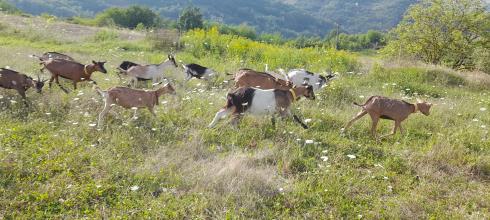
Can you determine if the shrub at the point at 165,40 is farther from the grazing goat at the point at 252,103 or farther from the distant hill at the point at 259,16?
the distant hill at the point at 259,16

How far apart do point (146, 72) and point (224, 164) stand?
5259 millimetres

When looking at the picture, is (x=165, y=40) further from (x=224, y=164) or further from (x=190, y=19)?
(x=190, y=19)

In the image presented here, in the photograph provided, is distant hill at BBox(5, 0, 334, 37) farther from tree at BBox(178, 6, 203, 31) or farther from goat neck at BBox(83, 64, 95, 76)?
goat neck at BBox(83, 64, 95, 76)

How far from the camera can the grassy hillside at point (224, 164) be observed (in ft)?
16.5

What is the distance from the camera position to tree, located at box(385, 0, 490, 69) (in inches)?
897

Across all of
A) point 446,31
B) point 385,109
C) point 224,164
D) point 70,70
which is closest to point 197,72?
point 70,70

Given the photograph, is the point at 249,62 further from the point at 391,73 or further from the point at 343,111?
the point at 343,111

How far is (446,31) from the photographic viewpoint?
22875 mm

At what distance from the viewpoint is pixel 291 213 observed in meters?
5.09

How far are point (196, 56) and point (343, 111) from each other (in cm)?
812

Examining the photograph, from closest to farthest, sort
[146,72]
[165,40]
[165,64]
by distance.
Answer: [146,72] < [165,64] < [165,40]

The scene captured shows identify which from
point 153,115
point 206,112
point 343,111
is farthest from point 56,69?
point 343,111

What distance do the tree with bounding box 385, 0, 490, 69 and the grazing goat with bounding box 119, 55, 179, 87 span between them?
15650 mm

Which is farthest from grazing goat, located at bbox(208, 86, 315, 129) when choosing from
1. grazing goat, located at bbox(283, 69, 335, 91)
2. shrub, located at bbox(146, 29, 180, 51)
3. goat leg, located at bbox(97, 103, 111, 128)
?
shrub, located at bbox(146, 29, 180, 51)
